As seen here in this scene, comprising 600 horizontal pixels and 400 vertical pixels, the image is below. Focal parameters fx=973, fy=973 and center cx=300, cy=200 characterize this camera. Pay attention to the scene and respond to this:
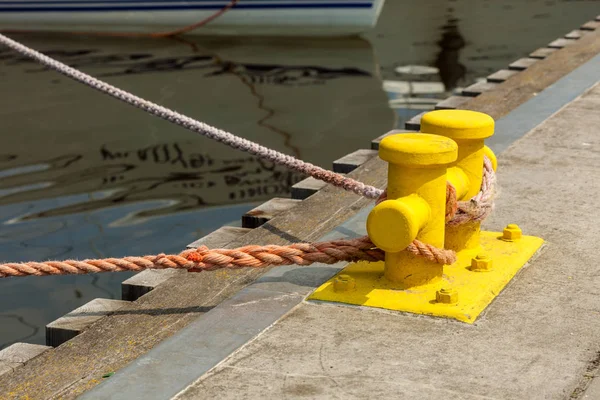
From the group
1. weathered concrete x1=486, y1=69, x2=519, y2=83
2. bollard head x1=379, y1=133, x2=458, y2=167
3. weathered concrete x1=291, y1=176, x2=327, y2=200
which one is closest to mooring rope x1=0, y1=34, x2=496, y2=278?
bollard head x1=379, y1=133, x2=458, y2=167

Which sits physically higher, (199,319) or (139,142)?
(199,319)

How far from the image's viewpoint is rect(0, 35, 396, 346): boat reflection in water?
262 inches

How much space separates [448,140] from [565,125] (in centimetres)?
251

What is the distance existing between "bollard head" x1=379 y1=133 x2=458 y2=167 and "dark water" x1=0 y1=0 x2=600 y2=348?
2.71 m

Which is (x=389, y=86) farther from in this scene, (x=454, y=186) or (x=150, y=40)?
(x=454, y=186)

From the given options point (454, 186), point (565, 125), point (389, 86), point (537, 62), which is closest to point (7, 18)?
point (389, 86)

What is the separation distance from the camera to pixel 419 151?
127 inches

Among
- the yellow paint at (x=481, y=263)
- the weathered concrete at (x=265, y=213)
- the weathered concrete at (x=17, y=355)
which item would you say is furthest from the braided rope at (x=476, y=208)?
the weathered concrete at (x=17, y=355)

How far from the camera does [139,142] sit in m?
9.32

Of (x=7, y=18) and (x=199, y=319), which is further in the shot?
(x=7, y=18)

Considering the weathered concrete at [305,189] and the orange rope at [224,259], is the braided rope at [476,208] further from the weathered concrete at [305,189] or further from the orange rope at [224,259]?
the weathered concrete at [305,189]

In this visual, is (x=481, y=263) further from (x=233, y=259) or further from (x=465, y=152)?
(x=233, y=259)

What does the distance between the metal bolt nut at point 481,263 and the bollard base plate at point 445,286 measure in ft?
0.05

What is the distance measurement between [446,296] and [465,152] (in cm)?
66
